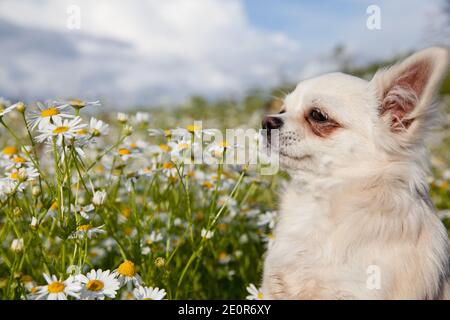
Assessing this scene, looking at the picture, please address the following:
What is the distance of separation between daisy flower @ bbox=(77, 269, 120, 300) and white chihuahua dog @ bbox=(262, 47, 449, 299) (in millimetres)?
717

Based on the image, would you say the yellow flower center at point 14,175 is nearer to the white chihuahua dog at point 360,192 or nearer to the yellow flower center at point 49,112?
the yellow flower center at point 49,112

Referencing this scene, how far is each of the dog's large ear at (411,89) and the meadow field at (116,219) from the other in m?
0.14

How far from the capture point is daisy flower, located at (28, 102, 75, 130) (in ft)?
6.45

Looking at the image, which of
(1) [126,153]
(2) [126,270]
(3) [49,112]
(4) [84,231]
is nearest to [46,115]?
(3) [49,112]

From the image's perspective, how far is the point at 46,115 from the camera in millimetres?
2006

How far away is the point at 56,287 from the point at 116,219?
1.17 metres

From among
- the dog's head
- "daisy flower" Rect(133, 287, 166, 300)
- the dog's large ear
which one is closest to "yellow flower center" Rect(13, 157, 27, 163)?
"daisy flower" Rect(133, 287, 166, 300)

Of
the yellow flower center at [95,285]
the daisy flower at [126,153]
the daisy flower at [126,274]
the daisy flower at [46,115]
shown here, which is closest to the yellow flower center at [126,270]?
the daisy flower at [126,274]

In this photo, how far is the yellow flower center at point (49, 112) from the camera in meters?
2.01

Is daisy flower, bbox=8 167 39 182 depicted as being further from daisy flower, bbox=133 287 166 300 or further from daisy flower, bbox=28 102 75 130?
daisy flower, bbox=133 287 166 300

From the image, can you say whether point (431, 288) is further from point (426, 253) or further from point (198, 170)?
point (198, 170)

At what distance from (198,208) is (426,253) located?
5.92 ft

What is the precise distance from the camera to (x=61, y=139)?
1.88m
